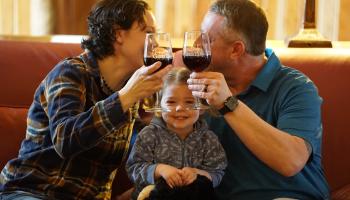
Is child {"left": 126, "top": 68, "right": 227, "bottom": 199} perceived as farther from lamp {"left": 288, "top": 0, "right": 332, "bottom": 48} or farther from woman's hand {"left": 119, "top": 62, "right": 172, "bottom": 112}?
lamp {"left": 288, "top": 0, "right": 332, "bottom": 48}

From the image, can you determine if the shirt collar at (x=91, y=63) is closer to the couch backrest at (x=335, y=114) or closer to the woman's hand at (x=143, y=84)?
the woman's hand at (x=143, y=84)

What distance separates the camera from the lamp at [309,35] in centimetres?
257

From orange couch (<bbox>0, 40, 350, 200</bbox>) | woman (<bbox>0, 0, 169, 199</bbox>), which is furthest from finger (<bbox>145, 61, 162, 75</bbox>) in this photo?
orange couch (<bbox>0, 40, 350, 200</bbox>)

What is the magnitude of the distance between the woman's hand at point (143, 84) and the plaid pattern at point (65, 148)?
0.06 meters

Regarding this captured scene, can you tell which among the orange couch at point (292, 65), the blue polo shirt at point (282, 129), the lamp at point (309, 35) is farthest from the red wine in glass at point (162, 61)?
the lamp at point (309, 35)

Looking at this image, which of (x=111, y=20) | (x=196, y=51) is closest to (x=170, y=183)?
(x=196, y=51)

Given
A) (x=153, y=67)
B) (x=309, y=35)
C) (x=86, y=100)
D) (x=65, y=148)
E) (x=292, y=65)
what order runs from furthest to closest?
(x=309, y=35) < (x=292, y=65) < (x=86, y=100) < (x=65, y=148) < (x=153, y=67)

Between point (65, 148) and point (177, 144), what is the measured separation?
0.37 meters

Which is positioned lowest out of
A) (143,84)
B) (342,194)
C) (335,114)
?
(342,194)

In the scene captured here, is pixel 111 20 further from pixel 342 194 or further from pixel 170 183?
pixel 342 194

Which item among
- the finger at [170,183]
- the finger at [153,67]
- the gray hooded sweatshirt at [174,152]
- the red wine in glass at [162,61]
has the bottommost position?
the finger at [170,183]

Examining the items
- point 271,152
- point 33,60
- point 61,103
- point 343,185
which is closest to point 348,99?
point 343,185

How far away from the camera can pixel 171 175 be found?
1.76 meters

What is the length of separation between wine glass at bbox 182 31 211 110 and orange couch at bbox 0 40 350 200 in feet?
2.19
